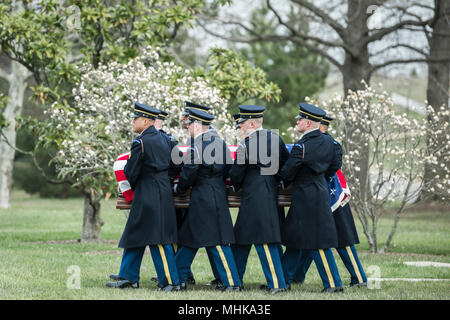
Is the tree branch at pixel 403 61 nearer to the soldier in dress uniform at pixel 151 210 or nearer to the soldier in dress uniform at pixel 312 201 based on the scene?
the soldier in dress uniform at pixel 312 201

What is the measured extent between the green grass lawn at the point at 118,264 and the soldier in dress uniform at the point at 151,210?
0.29 m

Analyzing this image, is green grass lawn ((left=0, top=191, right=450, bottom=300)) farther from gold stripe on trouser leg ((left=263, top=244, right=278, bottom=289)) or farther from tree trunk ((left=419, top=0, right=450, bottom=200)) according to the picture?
tree trunk ((left=419, top=0, right=450, bottom=200))

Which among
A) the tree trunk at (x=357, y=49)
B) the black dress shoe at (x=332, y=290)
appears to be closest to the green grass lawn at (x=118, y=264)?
the black dress shoe at (x=332, y=290)

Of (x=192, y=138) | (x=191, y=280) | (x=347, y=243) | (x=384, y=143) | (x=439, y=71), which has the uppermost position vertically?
(x=439, y=71)

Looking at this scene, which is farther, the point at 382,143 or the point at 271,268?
the point at 382,143

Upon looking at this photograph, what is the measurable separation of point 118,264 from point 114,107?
2975mm

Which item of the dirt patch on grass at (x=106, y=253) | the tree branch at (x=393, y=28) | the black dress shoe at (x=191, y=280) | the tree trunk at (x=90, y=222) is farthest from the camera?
the tree branch at (x=393, y=28)

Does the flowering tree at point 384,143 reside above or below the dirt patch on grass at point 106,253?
above

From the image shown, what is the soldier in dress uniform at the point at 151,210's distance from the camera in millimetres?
7379

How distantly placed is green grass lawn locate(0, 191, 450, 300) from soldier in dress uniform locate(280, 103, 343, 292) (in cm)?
42

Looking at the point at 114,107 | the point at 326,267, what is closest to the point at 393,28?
the point at 114,107

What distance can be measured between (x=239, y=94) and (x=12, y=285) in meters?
6.34

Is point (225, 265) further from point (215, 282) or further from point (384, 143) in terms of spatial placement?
point (384, 143)

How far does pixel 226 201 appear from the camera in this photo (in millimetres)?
7625
